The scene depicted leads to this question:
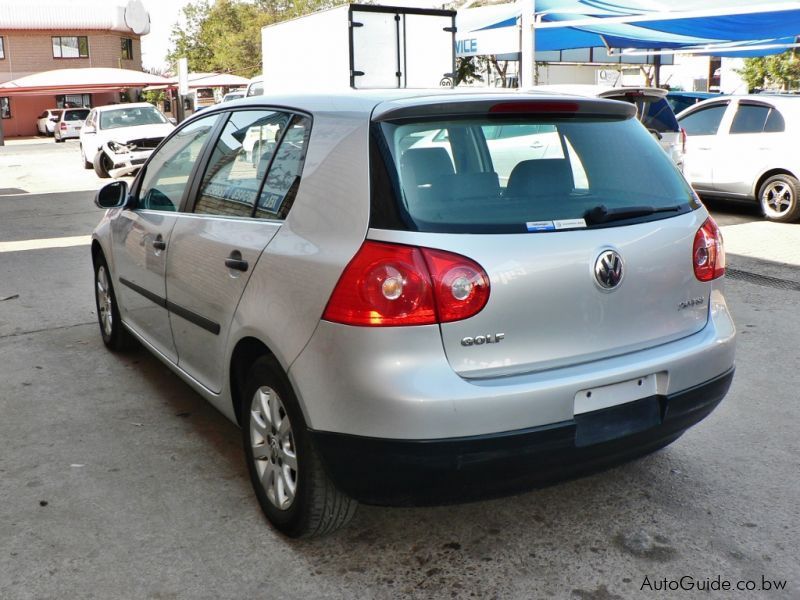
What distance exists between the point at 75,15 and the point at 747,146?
51.0 metres

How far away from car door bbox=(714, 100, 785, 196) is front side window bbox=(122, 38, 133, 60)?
173 feet

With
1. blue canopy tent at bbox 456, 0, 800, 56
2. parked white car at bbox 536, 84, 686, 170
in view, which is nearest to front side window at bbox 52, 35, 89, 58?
blue canopy tent at bbox 456, 0, 800, 56

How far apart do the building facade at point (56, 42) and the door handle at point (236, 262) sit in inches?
2027

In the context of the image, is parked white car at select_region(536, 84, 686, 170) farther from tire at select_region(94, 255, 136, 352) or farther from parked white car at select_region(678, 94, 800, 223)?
tire at select_region(94, 255, 136, 352)

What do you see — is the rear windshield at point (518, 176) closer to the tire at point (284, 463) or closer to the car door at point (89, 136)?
the tire at point (284, 463)

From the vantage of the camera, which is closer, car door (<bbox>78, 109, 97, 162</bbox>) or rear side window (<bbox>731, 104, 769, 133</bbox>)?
rear side window (<bbox>731, 104, 769, 133</bbox>)

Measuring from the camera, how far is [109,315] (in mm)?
5535

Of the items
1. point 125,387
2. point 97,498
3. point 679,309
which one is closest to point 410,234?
point 679,309

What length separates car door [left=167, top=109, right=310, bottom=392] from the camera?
10.8 ft

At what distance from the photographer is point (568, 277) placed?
9.14 ft

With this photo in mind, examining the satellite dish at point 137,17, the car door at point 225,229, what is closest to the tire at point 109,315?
the car door at point 225,229

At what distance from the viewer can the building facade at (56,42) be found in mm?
50250

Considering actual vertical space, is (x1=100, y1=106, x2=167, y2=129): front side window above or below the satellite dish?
below

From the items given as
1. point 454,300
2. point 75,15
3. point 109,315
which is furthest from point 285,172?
point 75,15
